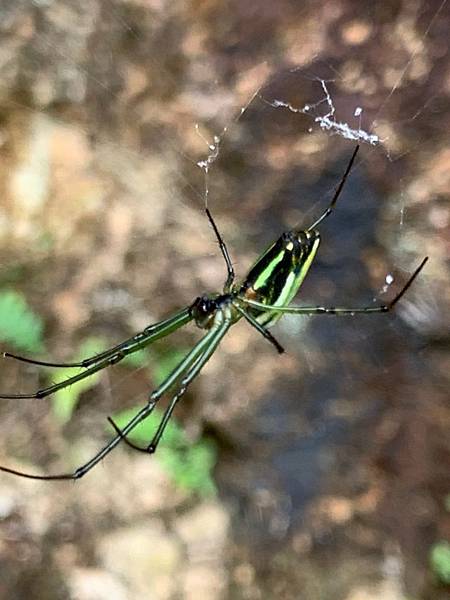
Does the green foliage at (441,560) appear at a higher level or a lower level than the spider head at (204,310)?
lower

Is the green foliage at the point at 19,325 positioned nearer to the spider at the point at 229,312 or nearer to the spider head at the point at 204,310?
the spider at the point at 229,312

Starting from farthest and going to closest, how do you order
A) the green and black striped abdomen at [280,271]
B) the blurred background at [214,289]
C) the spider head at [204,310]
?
the blurred background at [214,289] < the spider head at [204,310] < the green and black striped abdomen at [280,271]

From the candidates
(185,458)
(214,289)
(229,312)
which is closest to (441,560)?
(185,458)

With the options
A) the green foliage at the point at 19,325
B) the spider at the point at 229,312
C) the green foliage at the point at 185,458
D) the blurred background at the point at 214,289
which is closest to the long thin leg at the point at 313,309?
the spider at the point at 229,312

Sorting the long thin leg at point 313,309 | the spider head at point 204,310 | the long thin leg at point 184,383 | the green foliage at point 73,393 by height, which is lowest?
the long thin leg at point 184,383

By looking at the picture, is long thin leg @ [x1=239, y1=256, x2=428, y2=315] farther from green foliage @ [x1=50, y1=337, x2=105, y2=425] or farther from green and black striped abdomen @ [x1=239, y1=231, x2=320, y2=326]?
green foliage @ [x1=50, y1=337, x2=105, y2=425]

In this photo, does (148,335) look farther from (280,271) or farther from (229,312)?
(280,271)

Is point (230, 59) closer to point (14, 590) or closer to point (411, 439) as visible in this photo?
point (411, 439)
